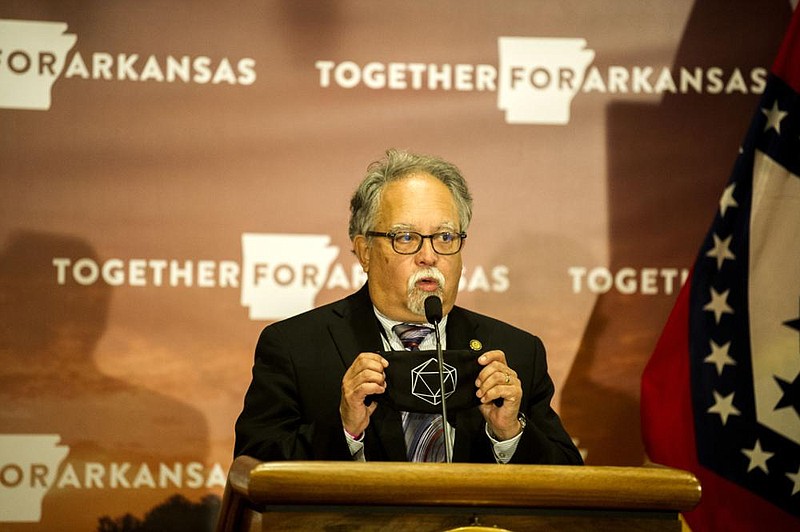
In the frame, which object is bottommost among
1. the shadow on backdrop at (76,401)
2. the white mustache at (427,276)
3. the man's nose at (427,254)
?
the shadow on backdrop at (76,401)

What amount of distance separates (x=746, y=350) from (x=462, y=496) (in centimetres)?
210

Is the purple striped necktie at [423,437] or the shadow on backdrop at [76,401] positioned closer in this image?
the purple striped necktie at [423,437]

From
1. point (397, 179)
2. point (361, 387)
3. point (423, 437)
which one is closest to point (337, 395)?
point (423, 437)

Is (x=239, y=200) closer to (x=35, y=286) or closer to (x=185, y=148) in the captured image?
(x=185, y=148)

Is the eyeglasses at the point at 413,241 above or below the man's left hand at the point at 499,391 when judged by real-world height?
above

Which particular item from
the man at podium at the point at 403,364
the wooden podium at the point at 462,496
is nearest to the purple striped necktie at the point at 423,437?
the man at podium at the point at 403,364

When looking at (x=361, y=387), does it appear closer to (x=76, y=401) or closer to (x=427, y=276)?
(x=427, y=276)

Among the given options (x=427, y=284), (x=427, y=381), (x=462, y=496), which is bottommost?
(x=462, y=496)

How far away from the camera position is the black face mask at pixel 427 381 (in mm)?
2139

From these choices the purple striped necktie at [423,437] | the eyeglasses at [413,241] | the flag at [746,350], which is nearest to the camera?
the purple striped necktie at [423,437]

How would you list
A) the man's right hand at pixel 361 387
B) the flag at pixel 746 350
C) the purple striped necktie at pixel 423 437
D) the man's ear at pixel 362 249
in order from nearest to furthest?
the man's right hand at pixel 361 387
the purple striped necktie at pixel 423 437
the man's ear at pixel 362 249
the flag at pixel 746 350

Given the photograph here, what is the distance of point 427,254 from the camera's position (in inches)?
95.8

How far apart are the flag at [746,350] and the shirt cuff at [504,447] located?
1.37 m

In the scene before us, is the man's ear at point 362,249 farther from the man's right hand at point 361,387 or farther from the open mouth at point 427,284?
the man's right hand at point 361,387
